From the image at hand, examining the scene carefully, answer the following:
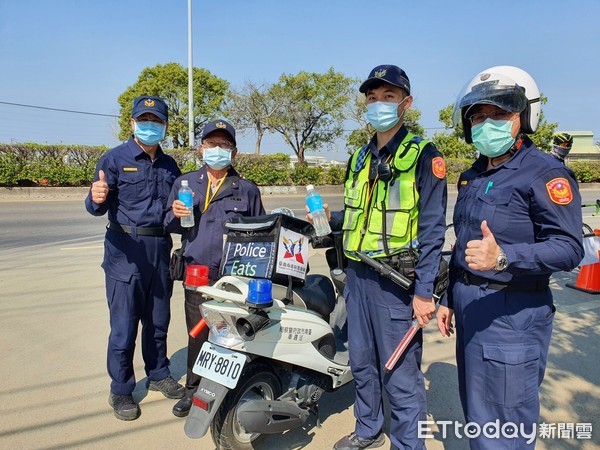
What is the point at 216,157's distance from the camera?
9.78ft

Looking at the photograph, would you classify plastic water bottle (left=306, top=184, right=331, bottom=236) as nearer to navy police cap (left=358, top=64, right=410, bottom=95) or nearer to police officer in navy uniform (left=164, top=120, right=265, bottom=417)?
police officer in navy uniform (left=164, top=120, right=265, bottom=417)

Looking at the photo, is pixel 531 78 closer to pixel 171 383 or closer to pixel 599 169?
pixel 171 383

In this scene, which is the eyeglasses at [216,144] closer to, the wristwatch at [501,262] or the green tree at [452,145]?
the wristwatch at [501,262]

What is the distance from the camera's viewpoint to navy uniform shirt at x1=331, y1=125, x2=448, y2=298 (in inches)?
87.4

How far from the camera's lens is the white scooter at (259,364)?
7.25 ft

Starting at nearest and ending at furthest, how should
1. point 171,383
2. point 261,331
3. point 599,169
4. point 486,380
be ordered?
point 486,380, point 261,331, point 171,383, point 599,169

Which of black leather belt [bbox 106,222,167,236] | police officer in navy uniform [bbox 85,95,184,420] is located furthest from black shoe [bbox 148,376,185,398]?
black leather belt [bbox 106,222,167,236]

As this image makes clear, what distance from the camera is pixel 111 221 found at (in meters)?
3.05

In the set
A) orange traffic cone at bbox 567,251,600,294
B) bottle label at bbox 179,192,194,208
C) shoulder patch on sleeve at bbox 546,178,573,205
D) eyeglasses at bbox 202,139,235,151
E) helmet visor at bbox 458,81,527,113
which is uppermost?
helmet visor at bbox 458,81,527,113

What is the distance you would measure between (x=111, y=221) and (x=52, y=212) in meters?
10.6

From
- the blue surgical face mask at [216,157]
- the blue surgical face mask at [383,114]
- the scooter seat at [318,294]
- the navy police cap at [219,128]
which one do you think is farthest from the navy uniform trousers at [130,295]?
the blue surgical face mask at [383,114]

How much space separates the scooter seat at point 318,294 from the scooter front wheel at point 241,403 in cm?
49

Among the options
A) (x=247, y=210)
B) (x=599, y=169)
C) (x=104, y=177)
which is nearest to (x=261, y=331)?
(x=247, y=210)

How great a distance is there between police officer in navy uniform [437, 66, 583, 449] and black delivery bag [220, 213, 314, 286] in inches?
36.9
